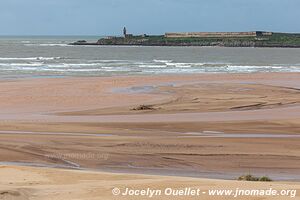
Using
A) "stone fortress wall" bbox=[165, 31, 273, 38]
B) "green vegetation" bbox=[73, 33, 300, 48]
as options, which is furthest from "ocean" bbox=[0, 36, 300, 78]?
"stone fortress wall" bbox=[165, 31, 273, 38]

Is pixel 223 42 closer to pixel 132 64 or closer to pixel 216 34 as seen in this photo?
pixel 216 34

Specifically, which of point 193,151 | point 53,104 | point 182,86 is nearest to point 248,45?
point 182,86

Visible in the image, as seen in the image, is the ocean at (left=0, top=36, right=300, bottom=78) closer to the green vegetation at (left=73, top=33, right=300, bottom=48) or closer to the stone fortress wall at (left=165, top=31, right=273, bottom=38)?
the green vegetation at (left=73, top=33, right=300, bottom=48)

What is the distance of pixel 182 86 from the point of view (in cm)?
3219

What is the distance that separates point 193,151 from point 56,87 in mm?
18685

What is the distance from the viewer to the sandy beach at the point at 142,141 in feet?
32.1

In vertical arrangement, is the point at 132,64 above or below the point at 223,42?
above

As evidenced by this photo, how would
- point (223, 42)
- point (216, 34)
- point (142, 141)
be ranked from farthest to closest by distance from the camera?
point (216, 34)
point (223, 42)
point (142, 141)

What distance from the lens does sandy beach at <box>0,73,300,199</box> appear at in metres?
9.80

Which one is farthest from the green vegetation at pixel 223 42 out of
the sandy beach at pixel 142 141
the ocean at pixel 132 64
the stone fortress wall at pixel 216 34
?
the sandy beach at pixel 142 141

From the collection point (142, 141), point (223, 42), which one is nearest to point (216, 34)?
point (223, 42)

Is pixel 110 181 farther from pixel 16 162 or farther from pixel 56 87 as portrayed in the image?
pixel 56 87

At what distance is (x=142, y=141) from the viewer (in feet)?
49.7

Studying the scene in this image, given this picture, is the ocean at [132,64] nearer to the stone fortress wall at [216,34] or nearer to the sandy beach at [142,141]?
the sandy beach at [142,141]
